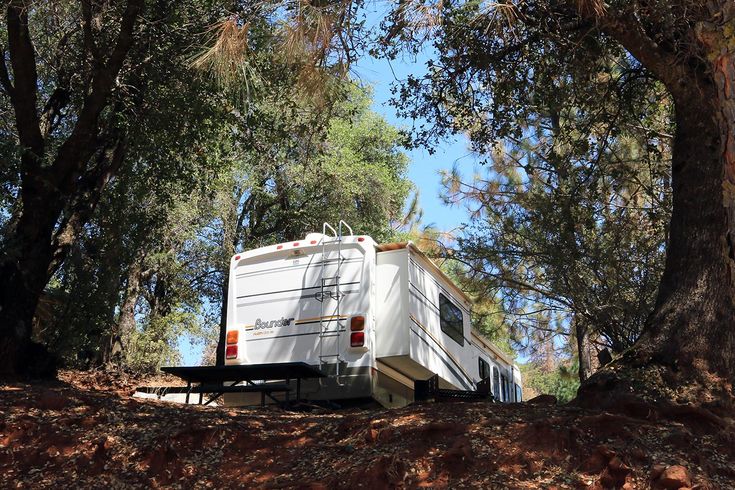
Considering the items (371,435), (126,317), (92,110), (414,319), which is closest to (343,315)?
(414,319)

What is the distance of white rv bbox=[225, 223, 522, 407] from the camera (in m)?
9.85

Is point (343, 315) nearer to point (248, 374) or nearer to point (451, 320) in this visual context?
point (248, 374)

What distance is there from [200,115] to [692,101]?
20.2 ft

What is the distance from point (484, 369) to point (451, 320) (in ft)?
7.67

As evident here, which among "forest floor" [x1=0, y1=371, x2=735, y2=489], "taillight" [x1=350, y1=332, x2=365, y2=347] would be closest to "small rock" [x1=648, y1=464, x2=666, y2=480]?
"forest floor" [x1=0, y1=371, x2=735, y2=489]

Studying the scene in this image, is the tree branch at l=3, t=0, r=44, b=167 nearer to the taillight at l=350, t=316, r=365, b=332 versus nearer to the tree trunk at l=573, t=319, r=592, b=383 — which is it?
the taillight at l=350, t=316, r=365, b=332

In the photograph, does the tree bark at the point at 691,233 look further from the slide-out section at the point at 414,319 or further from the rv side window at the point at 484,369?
the rv side window at the point at 484,369

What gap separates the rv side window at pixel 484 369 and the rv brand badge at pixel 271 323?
441 cm

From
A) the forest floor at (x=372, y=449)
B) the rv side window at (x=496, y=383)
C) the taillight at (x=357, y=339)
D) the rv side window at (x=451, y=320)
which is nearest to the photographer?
the forest floor at (x=372, y=449)

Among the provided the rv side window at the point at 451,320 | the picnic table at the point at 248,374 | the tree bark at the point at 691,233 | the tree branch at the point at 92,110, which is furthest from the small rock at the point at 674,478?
the tree branch at the point at 92,110

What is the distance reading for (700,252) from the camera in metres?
6.75

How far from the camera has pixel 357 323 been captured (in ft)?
32.6

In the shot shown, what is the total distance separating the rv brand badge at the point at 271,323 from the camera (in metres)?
10.4

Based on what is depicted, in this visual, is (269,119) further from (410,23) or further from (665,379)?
(665,379)
